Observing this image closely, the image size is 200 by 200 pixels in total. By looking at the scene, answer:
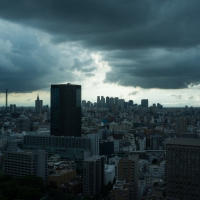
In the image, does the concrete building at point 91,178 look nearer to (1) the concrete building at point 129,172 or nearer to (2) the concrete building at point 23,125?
(1) the concrete building at point 129,172

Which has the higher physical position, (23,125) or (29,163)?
(23,125)

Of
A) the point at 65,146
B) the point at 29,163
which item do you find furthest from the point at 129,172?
the point at 65,146

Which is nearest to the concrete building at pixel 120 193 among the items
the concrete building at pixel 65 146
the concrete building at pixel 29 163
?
the concrete building at pixel 29 163

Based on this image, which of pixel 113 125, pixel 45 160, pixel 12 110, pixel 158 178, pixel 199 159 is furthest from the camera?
pixel 12 110

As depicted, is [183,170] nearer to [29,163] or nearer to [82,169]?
[29,163]

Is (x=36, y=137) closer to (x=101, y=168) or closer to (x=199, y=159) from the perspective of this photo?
(x=101, y=168)

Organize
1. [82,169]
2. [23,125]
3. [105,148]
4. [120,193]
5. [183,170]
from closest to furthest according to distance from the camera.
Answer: [183,170]
[120,193]
[82,169]
[105,148]
[23,125]

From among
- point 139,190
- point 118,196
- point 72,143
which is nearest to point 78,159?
point 72,143
